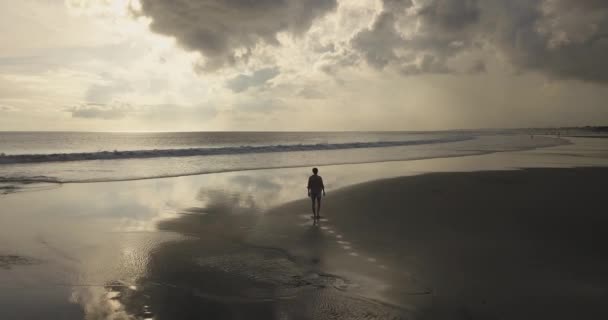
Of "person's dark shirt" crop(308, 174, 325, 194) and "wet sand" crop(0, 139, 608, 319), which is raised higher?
"person's dark shirt" crop(308, 174, 325, 194)

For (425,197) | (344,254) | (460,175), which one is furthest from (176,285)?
(460,175)

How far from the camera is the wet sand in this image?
5773 millimetres

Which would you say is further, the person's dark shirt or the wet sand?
the person's dark shirt

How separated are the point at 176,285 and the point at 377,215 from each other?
730 centimetres

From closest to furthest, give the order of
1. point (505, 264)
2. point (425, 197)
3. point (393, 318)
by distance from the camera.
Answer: point (393, 318), point (505, 264), point (425, 197)

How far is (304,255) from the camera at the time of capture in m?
8.21

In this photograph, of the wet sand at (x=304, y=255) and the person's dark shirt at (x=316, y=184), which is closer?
the wet sand at (x=304, y=255)

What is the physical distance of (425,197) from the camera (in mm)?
14938

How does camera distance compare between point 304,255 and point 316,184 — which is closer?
point 304,255

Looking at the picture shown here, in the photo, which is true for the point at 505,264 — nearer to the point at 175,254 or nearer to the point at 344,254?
the point at 344,254

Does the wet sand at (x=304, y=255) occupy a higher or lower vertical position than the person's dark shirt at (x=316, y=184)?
lower

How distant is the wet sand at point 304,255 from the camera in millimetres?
5773

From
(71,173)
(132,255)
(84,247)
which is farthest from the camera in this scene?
(71,173)

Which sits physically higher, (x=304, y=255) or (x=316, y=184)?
(x=316, y=184)
